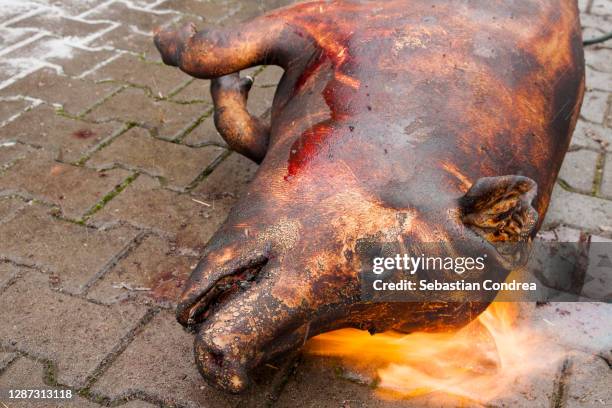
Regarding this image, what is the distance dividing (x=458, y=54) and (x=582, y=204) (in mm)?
1288

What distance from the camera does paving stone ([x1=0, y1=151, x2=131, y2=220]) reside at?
3.20m

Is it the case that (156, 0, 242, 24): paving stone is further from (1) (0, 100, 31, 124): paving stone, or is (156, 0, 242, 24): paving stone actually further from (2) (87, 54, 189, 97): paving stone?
(1) (0, 100, 31, 124): paving stone

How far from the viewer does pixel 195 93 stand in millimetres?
4152

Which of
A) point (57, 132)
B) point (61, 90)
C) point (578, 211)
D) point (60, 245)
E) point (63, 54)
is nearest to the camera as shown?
point (60, 245)

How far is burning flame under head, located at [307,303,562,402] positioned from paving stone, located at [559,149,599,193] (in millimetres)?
1169

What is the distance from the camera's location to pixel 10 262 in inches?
112

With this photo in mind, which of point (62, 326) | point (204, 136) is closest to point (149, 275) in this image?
point (62, 326)

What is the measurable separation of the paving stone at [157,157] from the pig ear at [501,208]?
1.71 metres

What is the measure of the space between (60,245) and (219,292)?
1203 millimetres

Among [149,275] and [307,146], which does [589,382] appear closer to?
[307,146]

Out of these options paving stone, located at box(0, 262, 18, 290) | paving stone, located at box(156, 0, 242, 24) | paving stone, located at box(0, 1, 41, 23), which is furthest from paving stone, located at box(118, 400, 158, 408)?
paving stone, located at box(0, 1, 41, 23)

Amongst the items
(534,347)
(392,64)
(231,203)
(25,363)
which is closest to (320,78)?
(392,64)

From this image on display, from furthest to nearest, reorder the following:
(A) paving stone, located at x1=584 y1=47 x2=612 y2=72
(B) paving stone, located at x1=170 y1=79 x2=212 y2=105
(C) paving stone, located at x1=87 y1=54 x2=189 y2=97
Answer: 1. (A) paving stone, located at x1=584 y1=47 x2=612 y2=72
2. (C) paving stone, located at x1=87 y1=54 x2=189 y2=97
3. (B) paving stone, located at x1=170 y1=79 x2=212 y2=105

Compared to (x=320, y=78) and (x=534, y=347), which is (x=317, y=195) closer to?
(x=320, y=78)
